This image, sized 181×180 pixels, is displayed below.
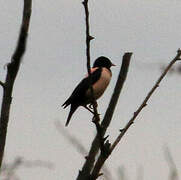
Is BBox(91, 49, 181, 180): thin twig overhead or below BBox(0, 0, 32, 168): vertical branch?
below

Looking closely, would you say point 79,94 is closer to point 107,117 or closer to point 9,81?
point 107,117

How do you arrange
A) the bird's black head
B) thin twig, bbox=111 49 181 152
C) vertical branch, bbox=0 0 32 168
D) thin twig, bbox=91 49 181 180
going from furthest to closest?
the bird's black head, thin twig, bbox=111 49 181 152, thin twig, bbox=91 49 181 180, vertical branch, bbox=0 0 32 168

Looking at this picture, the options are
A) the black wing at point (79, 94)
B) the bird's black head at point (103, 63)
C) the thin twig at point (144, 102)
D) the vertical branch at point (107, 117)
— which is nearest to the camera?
the thin twig at point (144, 102)

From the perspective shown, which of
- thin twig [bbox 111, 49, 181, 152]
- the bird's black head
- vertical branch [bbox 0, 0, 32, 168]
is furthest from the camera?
the bird's black head

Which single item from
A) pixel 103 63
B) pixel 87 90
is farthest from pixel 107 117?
pixel 103 63

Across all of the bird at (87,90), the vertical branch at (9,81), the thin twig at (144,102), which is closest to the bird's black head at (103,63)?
the bird at (87,90)

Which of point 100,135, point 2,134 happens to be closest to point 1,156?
point 2,134

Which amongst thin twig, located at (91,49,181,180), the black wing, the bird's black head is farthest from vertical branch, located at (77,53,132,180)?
the bird's black head

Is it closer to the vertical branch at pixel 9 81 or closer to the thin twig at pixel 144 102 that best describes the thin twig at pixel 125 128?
the thin twig at pixel 144 102

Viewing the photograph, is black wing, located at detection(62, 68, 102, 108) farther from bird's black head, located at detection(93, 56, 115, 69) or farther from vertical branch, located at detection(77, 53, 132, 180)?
vertical branch, located at detection(77, 53, 132, 180)

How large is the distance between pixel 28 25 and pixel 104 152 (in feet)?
4.52

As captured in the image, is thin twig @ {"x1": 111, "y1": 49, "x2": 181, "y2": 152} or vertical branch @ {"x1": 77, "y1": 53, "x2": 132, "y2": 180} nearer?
thin twig @ {"x1": 111, "y1": 49, "x2": 181, "y2": 152}

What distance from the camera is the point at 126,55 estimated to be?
13.5 ft

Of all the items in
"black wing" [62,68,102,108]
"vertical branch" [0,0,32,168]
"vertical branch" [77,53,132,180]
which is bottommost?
"black wing" [62,68,102,108]
